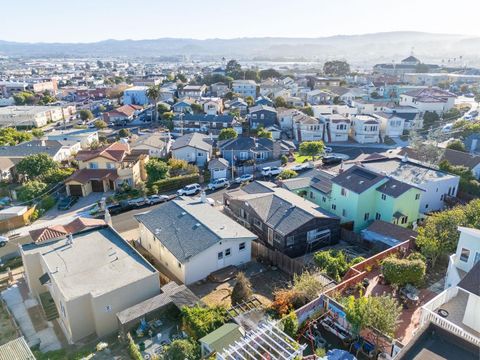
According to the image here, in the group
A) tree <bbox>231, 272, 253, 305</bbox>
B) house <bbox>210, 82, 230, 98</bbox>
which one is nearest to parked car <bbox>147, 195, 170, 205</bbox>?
tree <bbox>231, 272, 253, 305</bbox>

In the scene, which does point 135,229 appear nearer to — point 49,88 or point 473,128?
point 473,128

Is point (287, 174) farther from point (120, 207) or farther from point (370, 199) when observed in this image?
point (120, 207)

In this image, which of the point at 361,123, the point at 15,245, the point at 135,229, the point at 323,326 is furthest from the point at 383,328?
the point at 361,123

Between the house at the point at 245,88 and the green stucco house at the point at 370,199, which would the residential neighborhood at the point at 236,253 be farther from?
the house at the point at 245,88

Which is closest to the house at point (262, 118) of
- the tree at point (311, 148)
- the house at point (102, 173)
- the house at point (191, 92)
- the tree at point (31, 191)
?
the tree at point (311, 148)

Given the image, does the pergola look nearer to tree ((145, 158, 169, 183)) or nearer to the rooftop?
the rooftop
